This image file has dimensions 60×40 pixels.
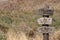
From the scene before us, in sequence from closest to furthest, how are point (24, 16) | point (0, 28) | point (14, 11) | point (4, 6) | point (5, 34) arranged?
point (5, 34) < point (0, 28) < point (24, 16) < point (14, 11) < point (4, 6)

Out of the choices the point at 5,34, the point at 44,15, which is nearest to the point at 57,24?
the point at 5,34

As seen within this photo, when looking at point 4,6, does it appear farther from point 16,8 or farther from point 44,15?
point 44,15

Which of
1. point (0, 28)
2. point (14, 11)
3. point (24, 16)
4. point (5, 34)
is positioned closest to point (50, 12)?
point (5, 34)

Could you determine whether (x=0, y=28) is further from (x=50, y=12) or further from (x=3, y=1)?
(x=3, y=1)

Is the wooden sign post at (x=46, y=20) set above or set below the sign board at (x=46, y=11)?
below

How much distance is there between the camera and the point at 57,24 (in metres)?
12.3

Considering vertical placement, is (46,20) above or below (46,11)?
below

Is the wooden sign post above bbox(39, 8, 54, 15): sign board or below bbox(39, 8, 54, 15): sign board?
below

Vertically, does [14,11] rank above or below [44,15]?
below

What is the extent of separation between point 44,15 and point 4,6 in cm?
908

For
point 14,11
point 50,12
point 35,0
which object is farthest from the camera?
point 35,0

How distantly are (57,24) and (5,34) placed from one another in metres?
2.64

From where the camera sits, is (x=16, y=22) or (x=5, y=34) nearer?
(x=5, y=34)

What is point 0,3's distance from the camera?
17.2 m
